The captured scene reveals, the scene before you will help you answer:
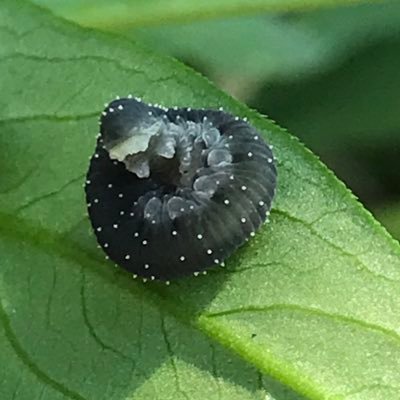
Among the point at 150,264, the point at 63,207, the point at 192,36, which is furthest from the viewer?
the point at 192,36

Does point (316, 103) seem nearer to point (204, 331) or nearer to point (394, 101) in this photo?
point (394, 101)

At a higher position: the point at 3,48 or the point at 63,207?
the point at 3,48

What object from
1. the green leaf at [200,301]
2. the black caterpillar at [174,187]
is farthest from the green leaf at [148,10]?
the black caterpillar at [174,187]

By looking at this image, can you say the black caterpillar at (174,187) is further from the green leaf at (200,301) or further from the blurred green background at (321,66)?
the blurred green background at (321,66)

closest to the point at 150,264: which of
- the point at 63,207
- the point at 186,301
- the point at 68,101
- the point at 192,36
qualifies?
the point at 186,301

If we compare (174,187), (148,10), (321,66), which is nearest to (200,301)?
(174,187)

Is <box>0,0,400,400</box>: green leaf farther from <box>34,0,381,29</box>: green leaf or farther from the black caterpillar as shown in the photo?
<box>34,0,381,29</box>: green leaf
